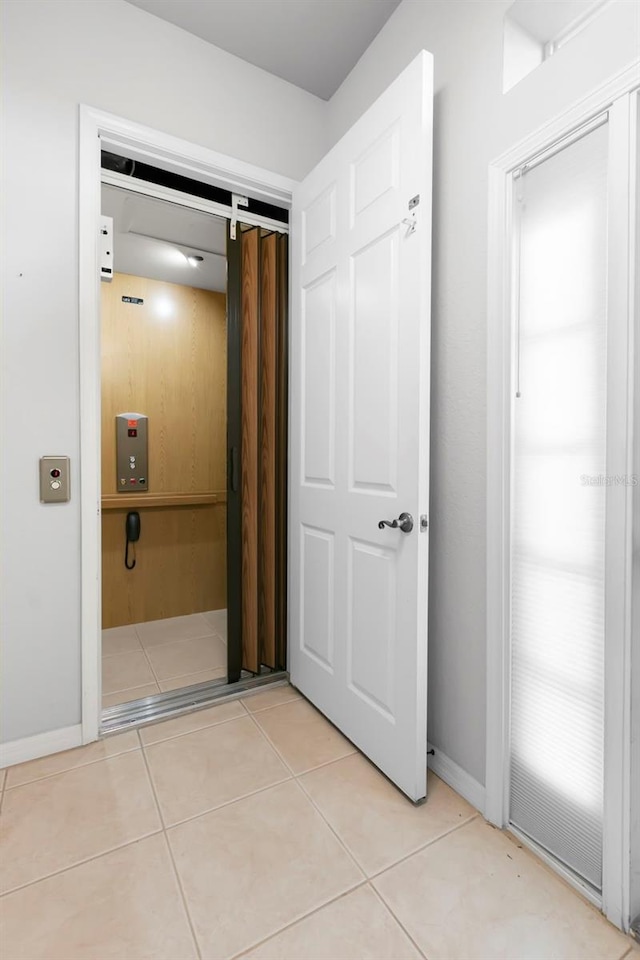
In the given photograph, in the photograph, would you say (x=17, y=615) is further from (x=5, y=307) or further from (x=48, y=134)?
(x=48, y=134)

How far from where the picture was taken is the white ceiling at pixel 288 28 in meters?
1.82

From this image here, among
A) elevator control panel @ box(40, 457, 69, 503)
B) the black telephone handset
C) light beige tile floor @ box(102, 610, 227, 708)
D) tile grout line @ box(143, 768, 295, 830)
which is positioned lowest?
tile grout line @ box(143, 768, 295, 830)

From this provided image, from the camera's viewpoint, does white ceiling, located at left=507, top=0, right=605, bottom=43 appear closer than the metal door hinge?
Yes

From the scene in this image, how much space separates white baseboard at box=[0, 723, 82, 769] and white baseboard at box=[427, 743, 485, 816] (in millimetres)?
1372

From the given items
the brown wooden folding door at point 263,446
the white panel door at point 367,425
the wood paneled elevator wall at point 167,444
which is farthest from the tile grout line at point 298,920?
the wood paneled elevator wall at point 167,444

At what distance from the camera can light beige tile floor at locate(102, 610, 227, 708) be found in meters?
2.32

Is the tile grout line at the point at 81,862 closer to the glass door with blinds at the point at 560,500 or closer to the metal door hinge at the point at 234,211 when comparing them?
the glass door with blinds at the point at 560,500

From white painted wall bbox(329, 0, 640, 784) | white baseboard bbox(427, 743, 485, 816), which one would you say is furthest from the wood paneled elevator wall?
white baseboard bbox(427, 743, 485, 816)

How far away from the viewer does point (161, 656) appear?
2707mm

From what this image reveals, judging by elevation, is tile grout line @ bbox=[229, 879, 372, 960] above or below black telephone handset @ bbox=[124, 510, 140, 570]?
below

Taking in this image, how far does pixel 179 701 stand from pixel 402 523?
1.43 metres

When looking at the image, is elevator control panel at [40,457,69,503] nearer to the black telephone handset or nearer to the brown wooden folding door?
the brown wooden folding door

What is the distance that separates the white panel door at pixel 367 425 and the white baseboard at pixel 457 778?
5.8 inches

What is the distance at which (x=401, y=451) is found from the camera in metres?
1.53
